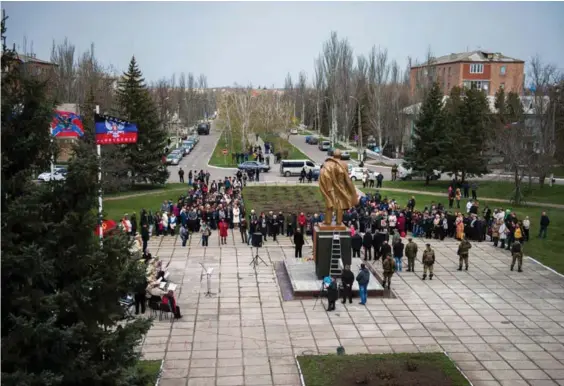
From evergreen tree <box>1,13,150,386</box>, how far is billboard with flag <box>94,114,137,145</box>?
1321cm

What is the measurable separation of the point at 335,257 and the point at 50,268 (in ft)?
44.8

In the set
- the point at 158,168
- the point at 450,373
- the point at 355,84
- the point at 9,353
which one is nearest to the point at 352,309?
the point at 450,373

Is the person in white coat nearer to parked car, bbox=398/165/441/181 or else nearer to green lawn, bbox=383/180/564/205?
green lawn, bbox=383/180/564/205

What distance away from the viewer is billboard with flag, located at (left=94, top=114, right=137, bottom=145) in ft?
73.7

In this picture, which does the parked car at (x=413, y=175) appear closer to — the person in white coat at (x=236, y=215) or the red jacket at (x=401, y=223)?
the red jacket at (x=401, y=223)

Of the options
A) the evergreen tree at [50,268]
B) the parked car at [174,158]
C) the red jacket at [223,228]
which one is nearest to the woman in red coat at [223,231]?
the red jacket at [223,228]

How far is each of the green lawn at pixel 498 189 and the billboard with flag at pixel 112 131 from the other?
26529mm

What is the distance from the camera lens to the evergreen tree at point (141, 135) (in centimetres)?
4472

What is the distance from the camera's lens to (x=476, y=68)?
315ft

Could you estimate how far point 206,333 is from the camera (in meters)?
17.0

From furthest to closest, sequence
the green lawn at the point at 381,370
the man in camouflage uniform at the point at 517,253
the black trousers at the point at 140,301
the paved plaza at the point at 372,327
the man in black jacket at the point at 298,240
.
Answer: the man in black jacket at the point at 298,240 < the man in camouflage uniform at the point at 517,253 < the black trousers at the point at 140,301 < the paved plaza at the point at 372,327 < the green lawn at the point at 381,370

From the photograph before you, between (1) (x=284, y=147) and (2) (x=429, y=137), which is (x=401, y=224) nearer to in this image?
(2) (x=429, y=137)

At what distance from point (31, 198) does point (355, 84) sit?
7575cm

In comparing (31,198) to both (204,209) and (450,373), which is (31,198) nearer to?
(450,373)
